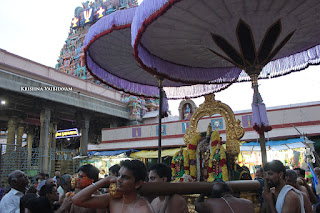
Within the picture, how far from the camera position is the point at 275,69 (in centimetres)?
717

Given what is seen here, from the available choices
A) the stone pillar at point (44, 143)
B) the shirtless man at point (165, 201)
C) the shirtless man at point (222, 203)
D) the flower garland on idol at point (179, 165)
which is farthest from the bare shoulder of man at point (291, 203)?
the stone pillar at point (44, 143)

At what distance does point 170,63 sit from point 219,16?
2.22 m

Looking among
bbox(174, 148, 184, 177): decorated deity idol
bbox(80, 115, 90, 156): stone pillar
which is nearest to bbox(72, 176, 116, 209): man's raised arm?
bbox(174, 148, 184, 177): decorated deity idol

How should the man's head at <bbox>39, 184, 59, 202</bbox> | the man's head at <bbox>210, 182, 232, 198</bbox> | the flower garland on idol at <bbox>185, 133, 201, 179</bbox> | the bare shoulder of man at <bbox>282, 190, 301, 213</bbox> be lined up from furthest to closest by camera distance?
the flower garland on idol at <bbox>185, 133, 201, 179</bbox>
the man's head at <bbox>39, 184, 59, 202</bbox>
the bare shoulder of man at <bbox>282, 190, 301, 213</bbox>
the man's head at <bbox>210, 182, 232, 198</bbox>

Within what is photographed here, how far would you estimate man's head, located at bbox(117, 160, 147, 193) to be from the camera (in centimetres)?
206

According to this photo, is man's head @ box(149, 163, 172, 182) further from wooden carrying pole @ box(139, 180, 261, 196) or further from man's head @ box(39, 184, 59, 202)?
man's head @ box(39, 184, 59, 202)

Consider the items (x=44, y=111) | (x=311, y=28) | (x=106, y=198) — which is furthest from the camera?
(x=44, y=111)

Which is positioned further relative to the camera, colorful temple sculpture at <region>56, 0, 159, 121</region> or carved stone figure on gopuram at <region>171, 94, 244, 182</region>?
colorful temple sculpture at <region>56, 0, 159, 121</region>

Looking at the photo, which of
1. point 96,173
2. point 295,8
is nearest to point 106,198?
point 96,173

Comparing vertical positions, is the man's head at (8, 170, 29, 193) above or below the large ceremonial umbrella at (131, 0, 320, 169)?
below

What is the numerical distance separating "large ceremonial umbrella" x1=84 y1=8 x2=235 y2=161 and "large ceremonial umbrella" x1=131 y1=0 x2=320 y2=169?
2.12 ft

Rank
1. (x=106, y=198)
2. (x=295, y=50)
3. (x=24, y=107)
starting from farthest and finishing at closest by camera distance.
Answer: (x=24, y=107), (x=295, y=50), (x=106, y=198)

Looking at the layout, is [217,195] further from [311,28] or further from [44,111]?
[44,111]

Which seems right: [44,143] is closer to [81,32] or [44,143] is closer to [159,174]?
[159,174]
